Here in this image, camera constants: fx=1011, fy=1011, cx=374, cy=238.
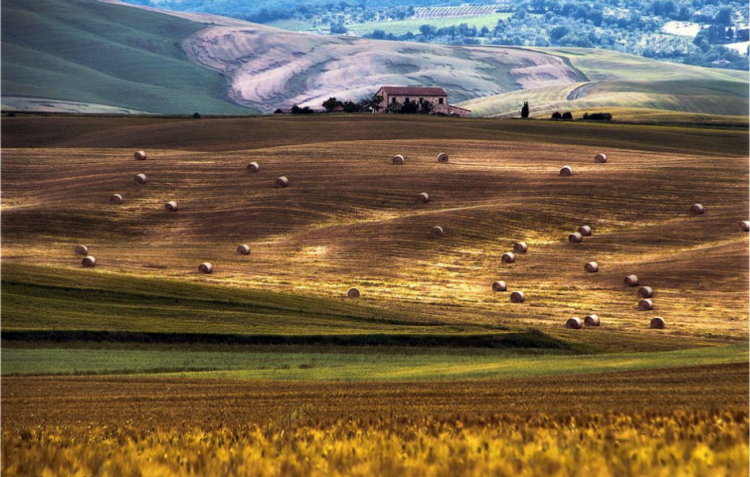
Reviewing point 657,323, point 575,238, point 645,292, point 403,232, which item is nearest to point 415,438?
point 657,323

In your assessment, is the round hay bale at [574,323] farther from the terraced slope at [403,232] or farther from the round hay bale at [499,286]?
the round hay bale at [499,286]

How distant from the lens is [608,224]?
67125 millimetres

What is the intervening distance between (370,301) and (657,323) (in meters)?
14.4

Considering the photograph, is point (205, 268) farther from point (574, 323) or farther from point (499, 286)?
point (574, 323)

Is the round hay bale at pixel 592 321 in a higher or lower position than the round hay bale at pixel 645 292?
higher

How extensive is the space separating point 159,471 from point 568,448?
13.5 feet

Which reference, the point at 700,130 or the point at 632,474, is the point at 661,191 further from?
the point at 632,474

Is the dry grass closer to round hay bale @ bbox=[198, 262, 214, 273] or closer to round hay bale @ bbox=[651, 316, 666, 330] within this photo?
round hay bale @ bbox=[651, 316, 666, 330]

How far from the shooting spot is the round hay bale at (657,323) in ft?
147

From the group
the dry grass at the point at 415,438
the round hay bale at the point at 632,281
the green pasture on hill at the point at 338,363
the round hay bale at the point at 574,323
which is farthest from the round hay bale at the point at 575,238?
the dry grass at the point at 415,438

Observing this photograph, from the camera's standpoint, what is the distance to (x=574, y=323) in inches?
1779

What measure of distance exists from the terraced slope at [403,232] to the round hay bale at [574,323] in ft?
3.51

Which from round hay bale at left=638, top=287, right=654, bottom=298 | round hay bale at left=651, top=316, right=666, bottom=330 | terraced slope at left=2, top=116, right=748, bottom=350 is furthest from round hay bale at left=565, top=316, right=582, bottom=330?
round hay bale at left=638, top=287, right=654, bottom=298

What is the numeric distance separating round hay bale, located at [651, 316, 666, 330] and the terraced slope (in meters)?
0.63
